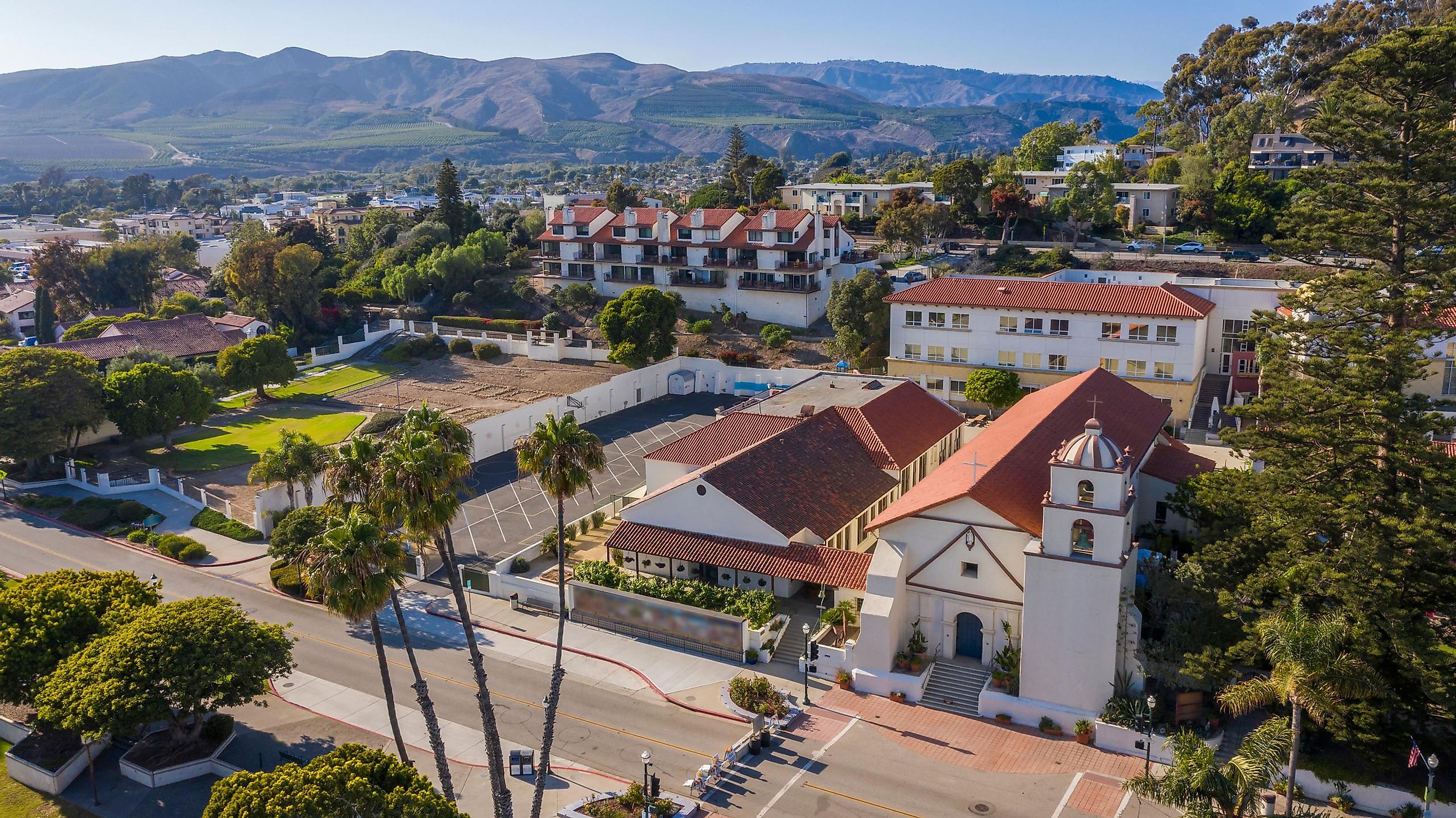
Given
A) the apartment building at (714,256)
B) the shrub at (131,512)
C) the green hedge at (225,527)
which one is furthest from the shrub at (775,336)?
the shrub at (131,512)

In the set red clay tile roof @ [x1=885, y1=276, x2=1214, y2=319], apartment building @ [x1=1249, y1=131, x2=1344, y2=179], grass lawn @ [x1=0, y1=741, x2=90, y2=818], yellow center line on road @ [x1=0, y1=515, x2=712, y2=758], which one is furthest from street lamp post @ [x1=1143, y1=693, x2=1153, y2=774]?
apartment building @ [x1=1249, y1=131, x2=1344, y2=179]

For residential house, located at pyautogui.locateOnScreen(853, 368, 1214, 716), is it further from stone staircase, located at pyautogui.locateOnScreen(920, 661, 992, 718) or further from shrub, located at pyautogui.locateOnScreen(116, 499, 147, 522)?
shrub, located at pyautogui.locateOnScreen(116, 499, 147, 522)

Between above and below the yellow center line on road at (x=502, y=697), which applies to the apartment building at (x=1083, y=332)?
above

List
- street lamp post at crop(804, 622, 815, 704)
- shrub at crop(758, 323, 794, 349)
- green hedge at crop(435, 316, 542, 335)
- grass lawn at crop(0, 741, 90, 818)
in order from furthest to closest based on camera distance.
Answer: green hedge at crop(435, 316, 542, 335) < shrub at crop(758, 323, 794, 349) < street lamp post at crop(804, 622, 815, 704) < grass lawn at crop(0, 741, 90, 818)

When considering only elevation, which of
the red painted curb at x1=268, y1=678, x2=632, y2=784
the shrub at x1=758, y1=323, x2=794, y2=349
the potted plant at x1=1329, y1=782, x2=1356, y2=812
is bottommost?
the red painted curb at x1=268, y1=678, x2=632, y2=784

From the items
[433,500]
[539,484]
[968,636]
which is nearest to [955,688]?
[968,636]

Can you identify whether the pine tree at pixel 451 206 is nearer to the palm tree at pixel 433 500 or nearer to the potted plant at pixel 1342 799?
the palm tree at pixel 433 500
